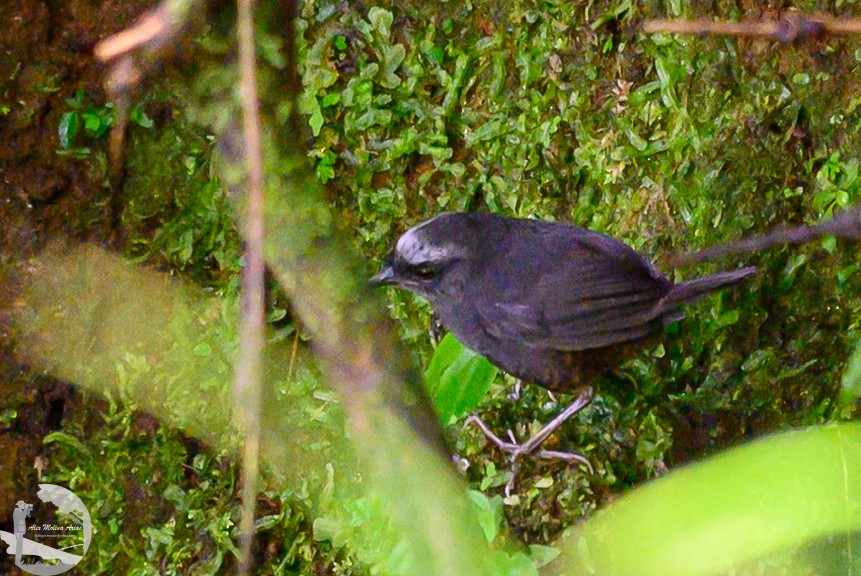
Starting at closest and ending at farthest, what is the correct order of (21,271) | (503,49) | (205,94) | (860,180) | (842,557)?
(205,94), (842,557), (860,180), (21,271), (503,49)

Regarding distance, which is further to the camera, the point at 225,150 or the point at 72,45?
the point at 72,45

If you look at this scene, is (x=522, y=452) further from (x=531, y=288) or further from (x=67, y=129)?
(x=67, y=129)

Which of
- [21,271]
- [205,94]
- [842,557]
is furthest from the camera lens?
[21,271]

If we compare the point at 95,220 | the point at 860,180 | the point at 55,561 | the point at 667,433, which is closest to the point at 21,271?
the point at 95,220

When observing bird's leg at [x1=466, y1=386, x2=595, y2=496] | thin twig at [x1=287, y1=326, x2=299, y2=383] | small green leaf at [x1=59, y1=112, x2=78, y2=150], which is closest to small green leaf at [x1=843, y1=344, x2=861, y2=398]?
bird's leg at [x1=466, y1=386, x2=595, y2=496]

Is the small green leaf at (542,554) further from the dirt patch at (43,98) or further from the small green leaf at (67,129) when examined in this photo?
the small green leaf at (67,129)

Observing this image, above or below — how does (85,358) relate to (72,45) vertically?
below

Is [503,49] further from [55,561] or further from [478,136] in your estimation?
[55,561]

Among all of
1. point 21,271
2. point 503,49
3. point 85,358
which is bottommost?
point 85,358

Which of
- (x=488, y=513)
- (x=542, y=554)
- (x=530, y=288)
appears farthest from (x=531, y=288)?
(x=542, y=554)
